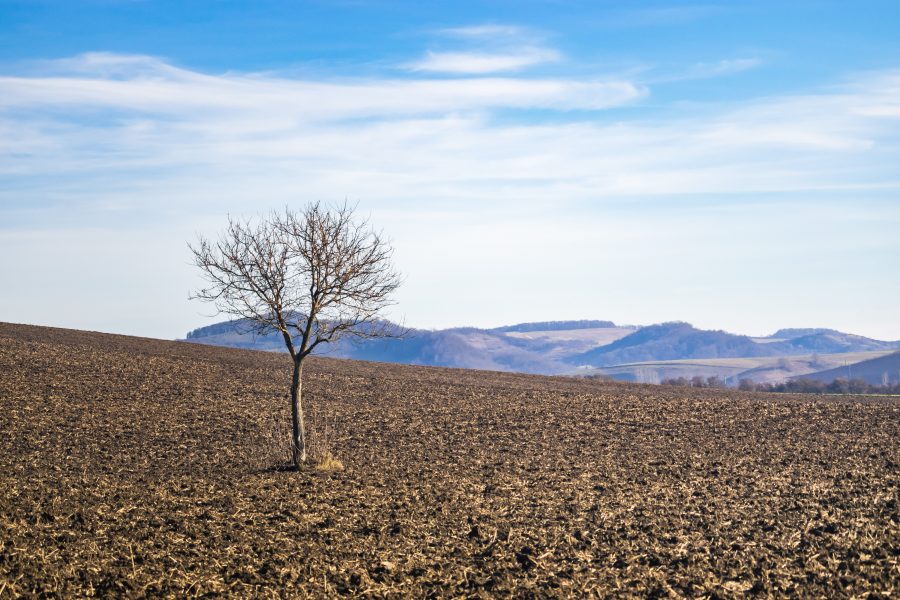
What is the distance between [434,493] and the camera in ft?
67.8

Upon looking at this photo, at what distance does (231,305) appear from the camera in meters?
23.8

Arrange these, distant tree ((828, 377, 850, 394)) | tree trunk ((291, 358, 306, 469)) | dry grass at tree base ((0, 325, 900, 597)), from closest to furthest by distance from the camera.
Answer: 1. dry grass at tree base ((0, 325, 900, 597))
2. tree trunk ((291, 358, 306, 469))
3. distant tree ((828, 377, 850, 394))

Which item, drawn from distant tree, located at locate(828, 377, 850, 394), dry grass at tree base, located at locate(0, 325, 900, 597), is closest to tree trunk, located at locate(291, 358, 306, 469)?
dry grass at tree base, located at locate(0, 325, 900, 597)

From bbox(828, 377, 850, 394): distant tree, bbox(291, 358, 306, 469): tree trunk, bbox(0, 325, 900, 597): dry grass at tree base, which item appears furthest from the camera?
bbox(828, 377, 850, 394): distant tree

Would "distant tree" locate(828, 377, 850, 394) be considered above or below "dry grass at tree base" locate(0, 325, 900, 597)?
above

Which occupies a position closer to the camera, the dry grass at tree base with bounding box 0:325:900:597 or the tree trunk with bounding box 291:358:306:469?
the dry grass at tree base with bounding box 0:325:900:597

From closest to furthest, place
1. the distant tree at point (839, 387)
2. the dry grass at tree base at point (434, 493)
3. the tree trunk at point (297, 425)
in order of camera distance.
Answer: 1. the dry grass at tree base at point (434, 493)
2. the tree trunk at point (297, 425)
3. the distant tree at point (839, 387)

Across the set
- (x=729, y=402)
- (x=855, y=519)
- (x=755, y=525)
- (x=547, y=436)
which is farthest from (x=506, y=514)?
(x=729, y=402)

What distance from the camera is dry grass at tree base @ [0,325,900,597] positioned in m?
14.1

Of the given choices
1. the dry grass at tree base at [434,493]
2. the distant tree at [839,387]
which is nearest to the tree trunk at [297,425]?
the dry grass at tree base at [434,493]

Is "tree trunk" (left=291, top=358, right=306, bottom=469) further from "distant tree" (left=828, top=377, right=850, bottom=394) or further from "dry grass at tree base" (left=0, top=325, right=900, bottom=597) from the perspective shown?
"distant tree" (left=828, top=377, right=850, bottom=394)

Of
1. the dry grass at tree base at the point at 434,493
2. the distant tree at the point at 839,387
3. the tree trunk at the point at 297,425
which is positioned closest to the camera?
the dry grass at tree base at the point at 434,493

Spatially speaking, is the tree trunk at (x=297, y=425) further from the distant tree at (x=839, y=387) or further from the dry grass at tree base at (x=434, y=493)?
the distant tree at (x=839, y=387)

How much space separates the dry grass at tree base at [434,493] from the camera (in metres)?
14.1
